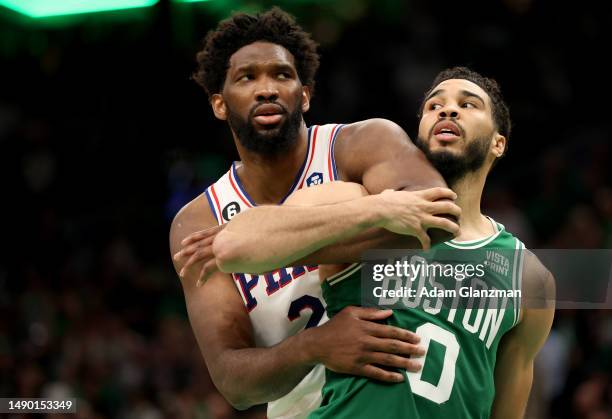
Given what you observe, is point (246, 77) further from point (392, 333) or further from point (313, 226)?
point (392, 333)

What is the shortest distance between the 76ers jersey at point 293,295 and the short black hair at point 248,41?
0.36m

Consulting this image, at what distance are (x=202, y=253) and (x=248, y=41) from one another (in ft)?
3.47

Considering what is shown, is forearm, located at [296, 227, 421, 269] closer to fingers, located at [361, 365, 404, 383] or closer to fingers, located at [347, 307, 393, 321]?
fingers, located at [347, 307, 393, 321]

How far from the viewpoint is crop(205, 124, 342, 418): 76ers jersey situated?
145 inches

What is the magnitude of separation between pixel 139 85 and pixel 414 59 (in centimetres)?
310

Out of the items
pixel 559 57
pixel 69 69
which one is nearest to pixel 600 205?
pixel 559 57

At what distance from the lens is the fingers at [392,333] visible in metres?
2.95

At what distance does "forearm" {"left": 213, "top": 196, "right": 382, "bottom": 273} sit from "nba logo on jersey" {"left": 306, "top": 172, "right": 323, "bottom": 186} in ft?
2.57

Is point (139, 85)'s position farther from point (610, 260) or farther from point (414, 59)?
point (610, 260)

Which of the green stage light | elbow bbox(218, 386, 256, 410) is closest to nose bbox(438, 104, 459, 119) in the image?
elbow bbox(218, 386, 256, 410)

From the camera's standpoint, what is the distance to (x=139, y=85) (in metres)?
9.83

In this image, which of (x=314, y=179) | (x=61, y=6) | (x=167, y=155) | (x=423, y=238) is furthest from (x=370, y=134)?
(x=61, y=6)

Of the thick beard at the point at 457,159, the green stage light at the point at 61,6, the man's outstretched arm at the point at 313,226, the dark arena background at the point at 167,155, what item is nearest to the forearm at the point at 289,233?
the man's outstretched arm at the point at 313,226

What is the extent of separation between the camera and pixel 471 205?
3.45 metres
